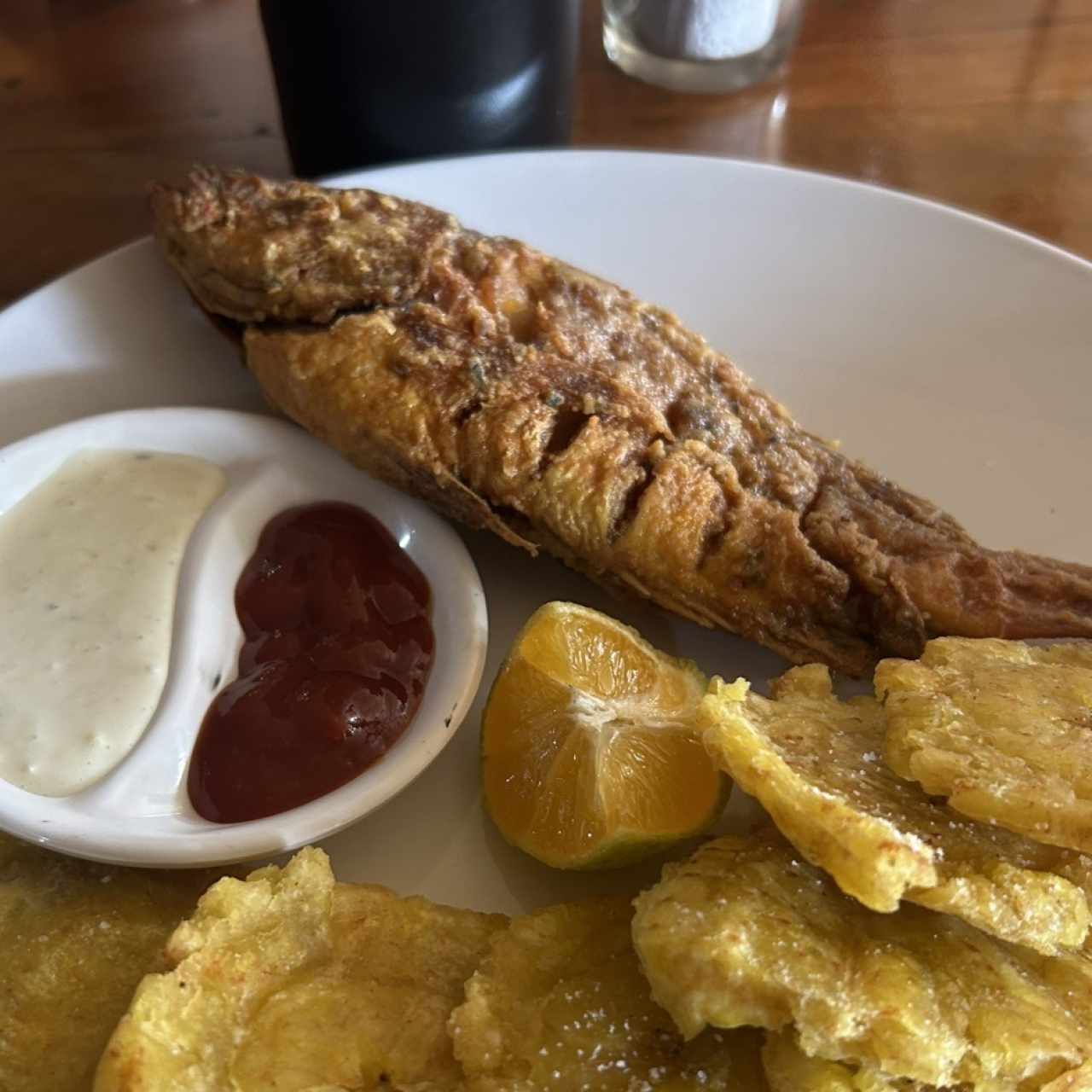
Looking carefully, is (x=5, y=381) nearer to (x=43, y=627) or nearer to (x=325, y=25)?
(x=43, y=627)

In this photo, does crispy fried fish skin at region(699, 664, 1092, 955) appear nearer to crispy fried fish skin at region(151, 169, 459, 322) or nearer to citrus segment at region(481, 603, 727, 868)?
citrus segment at region(481, 603, 727, 868)

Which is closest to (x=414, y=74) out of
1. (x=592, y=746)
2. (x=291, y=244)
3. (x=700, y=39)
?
(x=291, y=244)

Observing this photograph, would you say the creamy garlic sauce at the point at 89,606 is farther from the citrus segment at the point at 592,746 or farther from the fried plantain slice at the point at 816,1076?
the fried plantain slice at the point at 816,1076

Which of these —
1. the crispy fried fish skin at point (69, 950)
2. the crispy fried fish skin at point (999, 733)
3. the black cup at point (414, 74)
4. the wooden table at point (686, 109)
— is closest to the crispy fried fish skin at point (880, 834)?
the crispy fried fish skin at point (999, 733)

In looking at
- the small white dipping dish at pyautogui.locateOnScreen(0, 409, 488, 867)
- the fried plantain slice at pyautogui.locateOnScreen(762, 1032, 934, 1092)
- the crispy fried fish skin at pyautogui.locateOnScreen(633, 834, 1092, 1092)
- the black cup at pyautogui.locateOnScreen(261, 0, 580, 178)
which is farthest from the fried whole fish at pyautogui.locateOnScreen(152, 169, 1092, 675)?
the fried plantain slice at pyautogui.locateOnScreen(762, 1032, 934, 1092)

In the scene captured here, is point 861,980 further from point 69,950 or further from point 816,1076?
point 69,950
